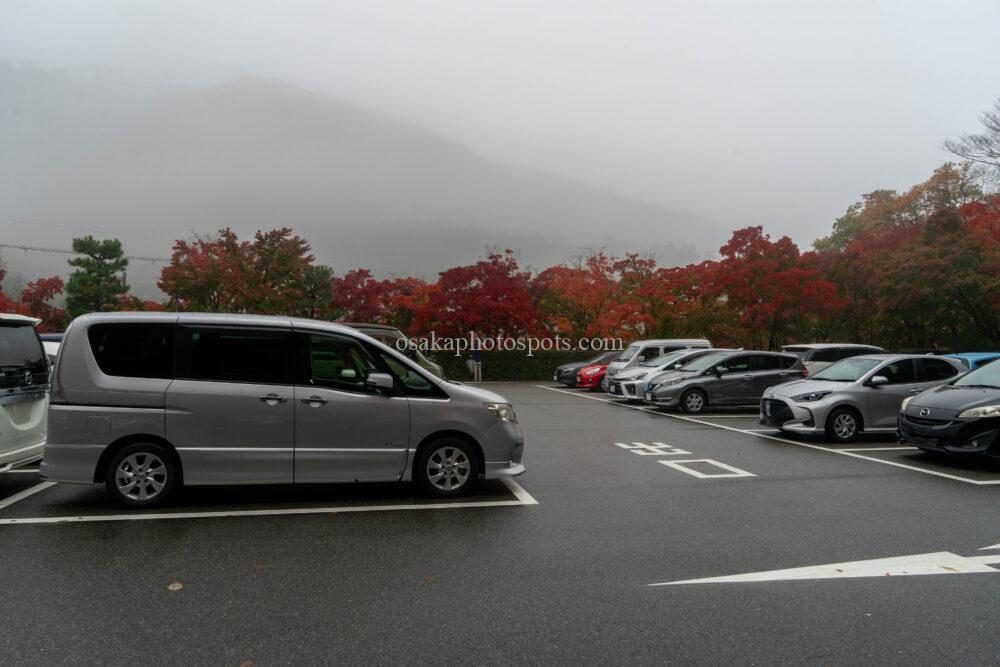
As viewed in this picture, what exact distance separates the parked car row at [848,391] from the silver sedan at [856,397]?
0.06ft

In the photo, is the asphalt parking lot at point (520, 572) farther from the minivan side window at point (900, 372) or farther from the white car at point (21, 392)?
the minivan side window at point (900, 372)

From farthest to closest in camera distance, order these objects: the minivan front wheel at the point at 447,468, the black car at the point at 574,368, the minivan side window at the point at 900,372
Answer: the black car at the point at 574,368 < the minivan side window at the point at 900,372 < the minivan front wheel at the point at 447,468

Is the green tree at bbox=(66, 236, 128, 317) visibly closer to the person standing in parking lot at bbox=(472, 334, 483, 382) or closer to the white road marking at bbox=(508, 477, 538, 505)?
the person standing in parking lot at bbox=(472, 334, 483, 382)

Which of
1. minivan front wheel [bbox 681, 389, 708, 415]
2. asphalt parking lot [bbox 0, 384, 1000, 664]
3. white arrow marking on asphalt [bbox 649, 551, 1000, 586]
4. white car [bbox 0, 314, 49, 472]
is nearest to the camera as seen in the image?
asphalt parking lot [bbox 0, 384, 1000, 664]

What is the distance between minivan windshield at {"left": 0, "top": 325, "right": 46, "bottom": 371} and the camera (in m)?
6.89

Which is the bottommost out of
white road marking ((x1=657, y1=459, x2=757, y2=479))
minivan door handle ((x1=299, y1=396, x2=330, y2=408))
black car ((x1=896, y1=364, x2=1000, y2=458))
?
white road marking ((x1=657, y1=459, x2=757, y2=479))

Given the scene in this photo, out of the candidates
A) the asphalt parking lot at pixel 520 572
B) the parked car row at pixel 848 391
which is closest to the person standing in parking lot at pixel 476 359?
the parked car row at pixel 848 391

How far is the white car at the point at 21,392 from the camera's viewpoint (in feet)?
21.6

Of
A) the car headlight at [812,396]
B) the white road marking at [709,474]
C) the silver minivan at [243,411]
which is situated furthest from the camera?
the car headlight at [812,396]

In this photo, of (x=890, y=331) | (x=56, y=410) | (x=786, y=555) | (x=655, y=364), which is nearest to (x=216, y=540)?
(x=56, y=410)

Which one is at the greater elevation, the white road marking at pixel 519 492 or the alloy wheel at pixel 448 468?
the alloy wheel at pixel 448 468

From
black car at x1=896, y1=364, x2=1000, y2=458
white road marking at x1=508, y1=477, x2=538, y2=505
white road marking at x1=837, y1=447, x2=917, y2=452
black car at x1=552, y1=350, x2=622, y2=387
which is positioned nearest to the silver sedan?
white road marking at x1=837, y1=447, x2=917, y2=452

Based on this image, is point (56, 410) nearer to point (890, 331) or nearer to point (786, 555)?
point (786, 555)

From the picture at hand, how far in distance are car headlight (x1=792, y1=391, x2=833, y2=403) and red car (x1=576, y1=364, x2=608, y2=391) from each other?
12390 mm
